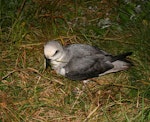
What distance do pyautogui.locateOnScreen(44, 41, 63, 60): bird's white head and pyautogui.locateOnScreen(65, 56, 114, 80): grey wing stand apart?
0.54ft

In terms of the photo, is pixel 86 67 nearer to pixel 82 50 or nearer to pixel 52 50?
pixel 82 50

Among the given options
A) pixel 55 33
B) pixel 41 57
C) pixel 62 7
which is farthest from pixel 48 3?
pixel 41 57

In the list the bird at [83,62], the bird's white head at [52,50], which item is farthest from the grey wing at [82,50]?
the bird's white head at [52,50]

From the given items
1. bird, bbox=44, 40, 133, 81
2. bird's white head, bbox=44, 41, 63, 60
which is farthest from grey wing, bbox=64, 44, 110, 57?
bird's white head, bbox=44, 41, 63, 60

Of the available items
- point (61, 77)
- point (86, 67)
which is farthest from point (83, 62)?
point (61, 77)

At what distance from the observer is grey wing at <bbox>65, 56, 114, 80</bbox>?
3581 mm

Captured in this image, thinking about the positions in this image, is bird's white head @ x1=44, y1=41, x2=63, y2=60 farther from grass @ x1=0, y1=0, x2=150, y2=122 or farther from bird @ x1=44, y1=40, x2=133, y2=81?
grass @ x1=0, y1=0, x2=150, y2=122

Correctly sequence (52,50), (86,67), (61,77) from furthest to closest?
(61,77)
(86,67)
(52,50)

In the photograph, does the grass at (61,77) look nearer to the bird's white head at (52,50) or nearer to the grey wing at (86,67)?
the grey wing at (86,67)

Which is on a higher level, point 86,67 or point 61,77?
point 86,67

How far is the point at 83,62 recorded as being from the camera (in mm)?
3594

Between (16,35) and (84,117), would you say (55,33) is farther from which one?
(84,117)

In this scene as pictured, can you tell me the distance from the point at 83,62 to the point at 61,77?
1.05ft

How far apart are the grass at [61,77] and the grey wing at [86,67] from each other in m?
0.14
